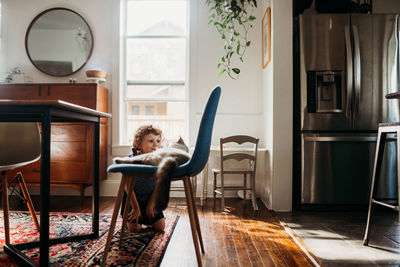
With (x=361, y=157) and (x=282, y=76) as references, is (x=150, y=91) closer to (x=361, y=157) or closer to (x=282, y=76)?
(x=282, y=76)

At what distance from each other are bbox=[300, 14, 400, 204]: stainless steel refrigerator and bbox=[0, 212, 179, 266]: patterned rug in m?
1.47

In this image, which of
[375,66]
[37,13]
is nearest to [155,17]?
[37,13]

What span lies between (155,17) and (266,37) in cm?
142

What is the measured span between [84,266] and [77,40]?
2.86 metres

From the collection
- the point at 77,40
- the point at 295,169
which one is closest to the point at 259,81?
the point at 295,169

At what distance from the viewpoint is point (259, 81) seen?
358 cm

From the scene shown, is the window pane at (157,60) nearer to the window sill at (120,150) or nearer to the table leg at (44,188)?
the window sill at (120,150)

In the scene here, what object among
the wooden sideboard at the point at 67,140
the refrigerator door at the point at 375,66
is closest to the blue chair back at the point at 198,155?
the wooden sideboard at the point at 67,140

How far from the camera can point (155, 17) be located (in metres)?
3.74

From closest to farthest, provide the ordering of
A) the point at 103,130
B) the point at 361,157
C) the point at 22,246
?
the point at 22,246, the point at 361,157, the point at 103,130

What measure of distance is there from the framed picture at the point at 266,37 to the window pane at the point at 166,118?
111cm

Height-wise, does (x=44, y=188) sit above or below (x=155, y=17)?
below

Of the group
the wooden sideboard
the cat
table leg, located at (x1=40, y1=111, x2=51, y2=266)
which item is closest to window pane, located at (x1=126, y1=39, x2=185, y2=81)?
the wooden sideboard

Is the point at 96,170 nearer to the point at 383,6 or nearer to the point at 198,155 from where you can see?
the point at 198,155
